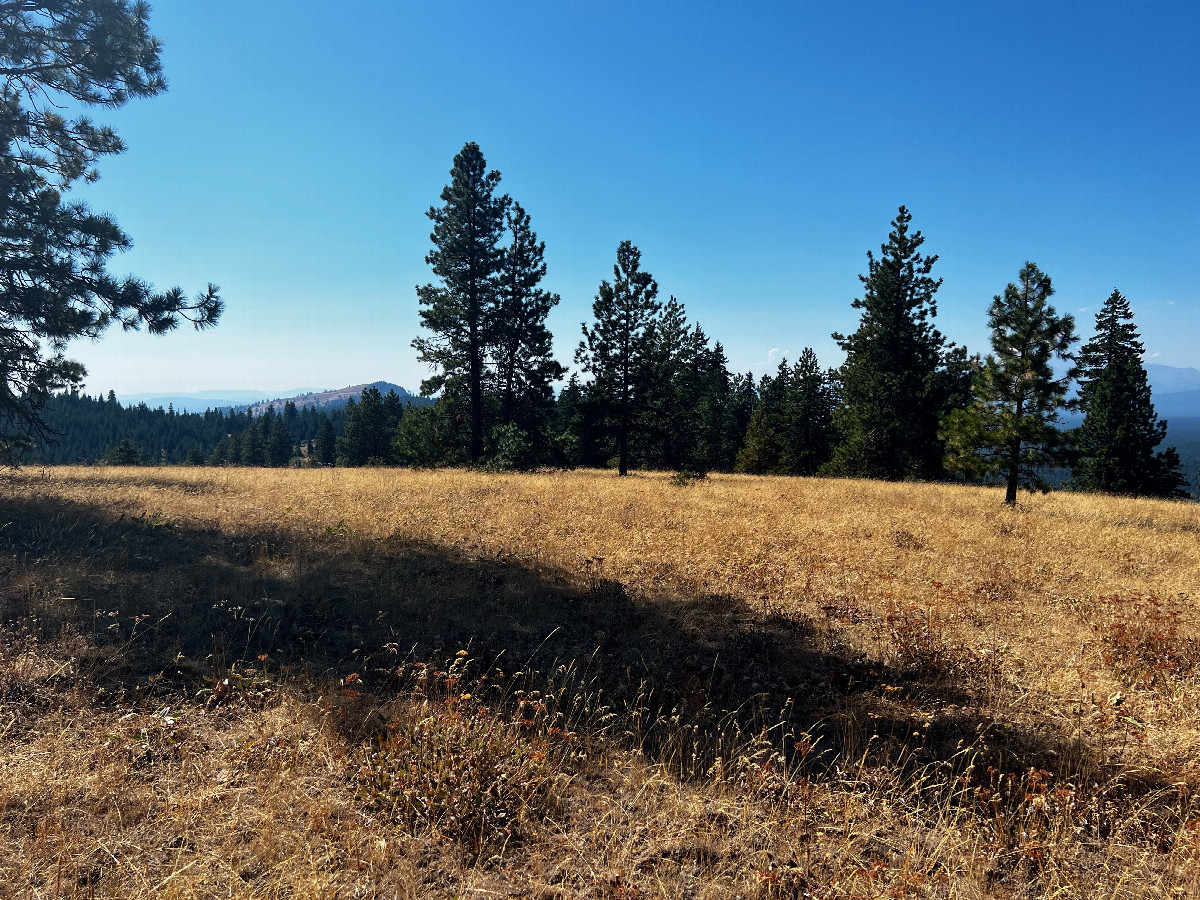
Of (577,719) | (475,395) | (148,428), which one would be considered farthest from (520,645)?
(148,428)

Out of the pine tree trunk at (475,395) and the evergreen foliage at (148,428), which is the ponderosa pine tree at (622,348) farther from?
the evergreen foliage at (148,428)

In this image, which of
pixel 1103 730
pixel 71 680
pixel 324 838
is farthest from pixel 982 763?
pixel 71 680

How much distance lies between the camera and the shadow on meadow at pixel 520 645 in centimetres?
436

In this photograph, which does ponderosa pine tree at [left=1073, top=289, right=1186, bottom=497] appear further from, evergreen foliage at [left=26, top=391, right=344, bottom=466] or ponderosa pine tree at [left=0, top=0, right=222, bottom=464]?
evergreen foliage at [left=26, top=391, right=344, bottom=466]

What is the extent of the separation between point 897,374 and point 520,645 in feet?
103

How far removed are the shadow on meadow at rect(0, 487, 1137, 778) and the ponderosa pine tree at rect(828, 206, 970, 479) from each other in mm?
28103

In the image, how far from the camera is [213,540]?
28.7 ft

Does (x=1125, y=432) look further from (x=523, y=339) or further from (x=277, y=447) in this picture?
(x=277, y=447)

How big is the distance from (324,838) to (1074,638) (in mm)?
8188

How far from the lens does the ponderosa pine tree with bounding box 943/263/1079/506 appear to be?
1652cm

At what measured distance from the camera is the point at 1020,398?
16984 millimetres

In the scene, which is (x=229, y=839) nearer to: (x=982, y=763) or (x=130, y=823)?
(x=130, y=823)

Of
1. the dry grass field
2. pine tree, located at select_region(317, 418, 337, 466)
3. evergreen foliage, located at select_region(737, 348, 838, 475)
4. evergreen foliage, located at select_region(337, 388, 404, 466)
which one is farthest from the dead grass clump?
pine tree, located at select_region(317, 418, 337, 466)

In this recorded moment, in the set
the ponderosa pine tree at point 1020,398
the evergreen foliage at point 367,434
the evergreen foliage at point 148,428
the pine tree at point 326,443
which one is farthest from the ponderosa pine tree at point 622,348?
the evergreen foliage at point 148,428
